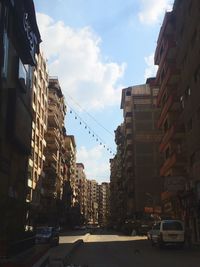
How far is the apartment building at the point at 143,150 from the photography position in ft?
356

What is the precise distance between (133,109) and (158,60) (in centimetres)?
4091

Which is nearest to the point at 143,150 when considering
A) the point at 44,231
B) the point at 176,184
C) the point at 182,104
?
the point at 182,104

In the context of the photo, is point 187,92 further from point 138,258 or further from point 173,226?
point 138,258

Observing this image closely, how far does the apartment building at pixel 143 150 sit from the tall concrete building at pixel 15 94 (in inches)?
3093

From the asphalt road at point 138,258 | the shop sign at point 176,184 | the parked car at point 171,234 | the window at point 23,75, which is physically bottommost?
the asphalt road at point 138,258

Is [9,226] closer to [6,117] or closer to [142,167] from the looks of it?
[6,117]

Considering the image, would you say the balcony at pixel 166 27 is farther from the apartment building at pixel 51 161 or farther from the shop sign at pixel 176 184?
the apartment building at pixel 51 161

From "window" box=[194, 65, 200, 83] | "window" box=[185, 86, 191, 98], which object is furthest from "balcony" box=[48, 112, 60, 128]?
"window" box=[194, 65, 200, 83]

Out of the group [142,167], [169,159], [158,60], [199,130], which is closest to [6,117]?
[199,130]

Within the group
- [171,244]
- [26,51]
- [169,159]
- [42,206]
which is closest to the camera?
[26,51]

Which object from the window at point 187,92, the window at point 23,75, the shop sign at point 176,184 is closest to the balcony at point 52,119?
the window at point 187,92

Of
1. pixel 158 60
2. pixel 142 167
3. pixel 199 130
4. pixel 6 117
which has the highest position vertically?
pixel 158 60

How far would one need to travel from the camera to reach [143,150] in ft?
363

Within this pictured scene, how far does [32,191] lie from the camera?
7481 centimetres
